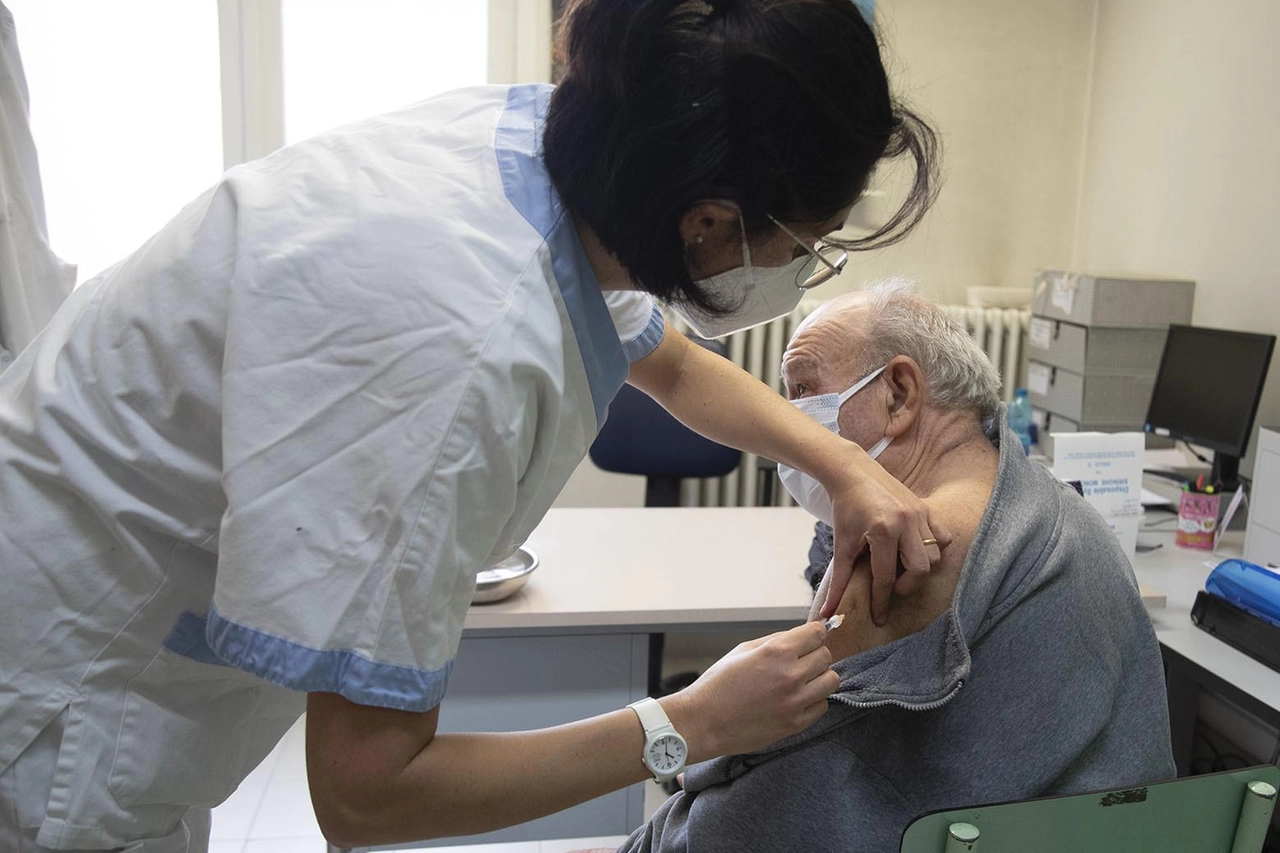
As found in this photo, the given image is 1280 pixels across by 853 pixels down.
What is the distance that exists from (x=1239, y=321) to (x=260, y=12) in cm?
328

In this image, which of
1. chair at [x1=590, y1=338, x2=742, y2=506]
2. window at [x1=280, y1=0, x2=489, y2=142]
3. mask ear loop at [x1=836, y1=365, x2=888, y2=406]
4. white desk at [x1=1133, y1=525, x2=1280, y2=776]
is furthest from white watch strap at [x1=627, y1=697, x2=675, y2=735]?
window at [x1=280, y1=0, x2=489, y2=142]

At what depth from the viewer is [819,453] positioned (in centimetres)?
121

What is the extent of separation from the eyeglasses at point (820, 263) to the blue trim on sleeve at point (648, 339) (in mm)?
260

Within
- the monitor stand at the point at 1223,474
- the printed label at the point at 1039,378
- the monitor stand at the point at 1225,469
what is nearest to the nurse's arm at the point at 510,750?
the monitor stand at the point at 1223,474

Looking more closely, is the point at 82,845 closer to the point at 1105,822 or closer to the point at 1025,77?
the point at 1105,822

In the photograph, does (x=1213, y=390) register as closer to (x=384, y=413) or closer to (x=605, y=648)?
(x=605, y=648)

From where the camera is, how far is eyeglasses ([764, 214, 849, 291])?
35.9 inches

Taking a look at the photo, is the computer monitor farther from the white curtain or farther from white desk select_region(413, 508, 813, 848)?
the white curtain

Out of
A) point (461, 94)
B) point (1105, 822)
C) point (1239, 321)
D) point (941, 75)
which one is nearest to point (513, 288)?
point (461, 94)

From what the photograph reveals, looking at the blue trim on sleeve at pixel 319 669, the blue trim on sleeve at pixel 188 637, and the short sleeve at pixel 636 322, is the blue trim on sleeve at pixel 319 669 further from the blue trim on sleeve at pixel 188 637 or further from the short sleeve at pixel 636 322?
the short sleeve at pixel 636 322

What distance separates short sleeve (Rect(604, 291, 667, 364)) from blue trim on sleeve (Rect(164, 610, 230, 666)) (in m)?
0.51

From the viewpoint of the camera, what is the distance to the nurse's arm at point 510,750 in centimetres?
73

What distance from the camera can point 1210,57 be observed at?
321 cm

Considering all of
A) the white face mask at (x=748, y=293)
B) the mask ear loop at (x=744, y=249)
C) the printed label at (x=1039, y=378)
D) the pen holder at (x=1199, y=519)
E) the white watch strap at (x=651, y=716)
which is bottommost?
the pen holder at (x=1199, y=519)
